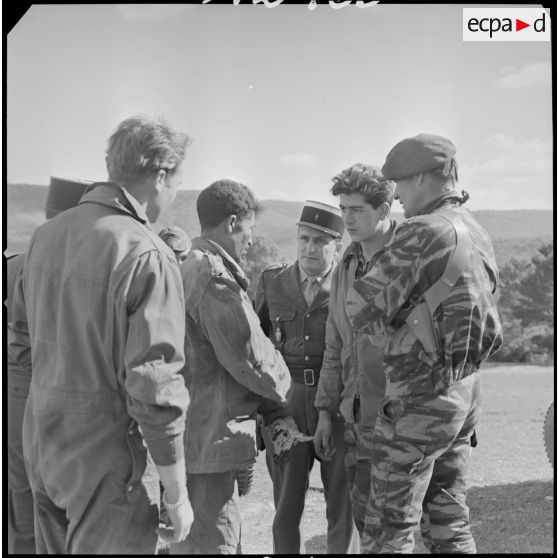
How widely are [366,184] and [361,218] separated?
0.51 feet

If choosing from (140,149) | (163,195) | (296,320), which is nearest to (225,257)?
(163,195)

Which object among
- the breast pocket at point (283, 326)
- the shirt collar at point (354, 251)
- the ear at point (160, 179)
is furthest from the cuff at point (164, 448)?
the breast pocket at point (283, 326)

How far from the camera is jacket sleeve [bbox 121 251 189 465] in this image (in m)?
2.07

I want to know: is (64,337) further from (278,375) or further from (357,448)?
(357,448)

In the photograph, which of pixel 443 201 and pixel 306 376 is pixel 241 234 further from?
pixel 306 376

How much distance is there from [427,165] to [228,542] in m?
1.64

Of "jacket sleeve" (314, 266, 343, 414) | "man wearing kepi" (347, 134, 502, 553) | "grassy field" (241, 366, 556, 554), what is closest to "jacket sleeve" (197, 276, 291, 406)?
"man wearing kepi" (347, 134, 502, 553)

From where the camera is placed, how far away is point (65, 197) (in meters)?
3.42

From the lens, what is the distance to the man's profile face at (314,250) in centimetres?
368

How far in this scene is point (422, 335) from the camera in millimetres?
2643

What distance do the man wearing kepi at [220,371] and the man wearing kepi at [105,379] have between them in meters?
0.54

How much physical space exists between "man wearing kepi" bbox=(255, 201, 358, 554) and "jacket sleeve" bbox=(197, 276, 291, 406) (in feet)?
2.32

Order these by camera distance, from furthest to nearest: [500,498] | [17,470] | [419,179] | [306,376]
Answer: [500,498]
[306,376]
[17,470]
[419,179]

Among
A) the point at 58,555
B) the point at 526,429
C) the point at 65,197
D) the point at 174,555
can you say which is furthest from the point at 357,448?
the point at 526,429
